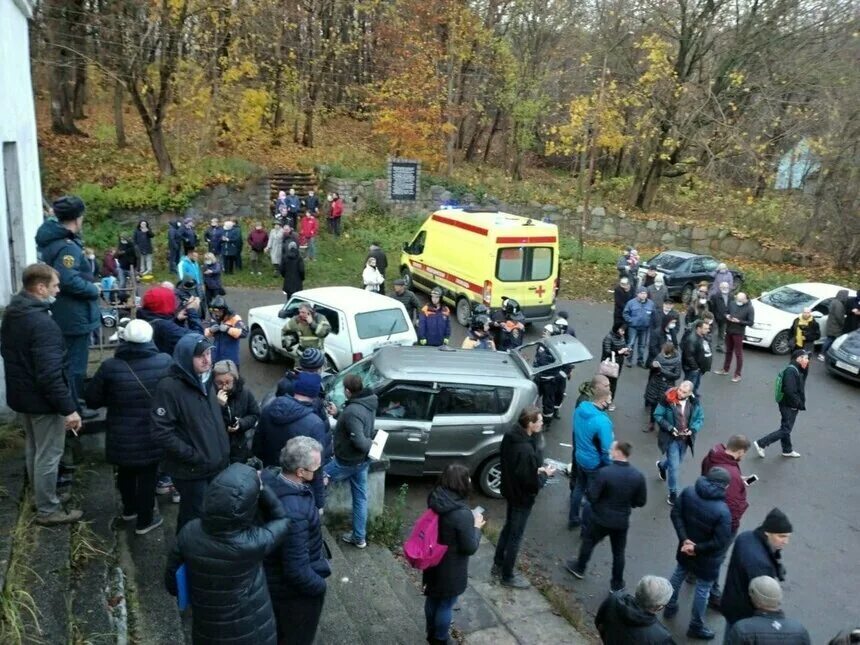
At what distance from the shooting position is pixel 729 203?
28109 mm

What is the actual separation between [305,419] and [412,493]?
3.65m

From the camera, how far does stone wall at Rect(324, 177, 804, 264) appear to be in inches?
976

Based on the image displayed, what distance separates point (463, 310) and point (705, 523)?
1034cm

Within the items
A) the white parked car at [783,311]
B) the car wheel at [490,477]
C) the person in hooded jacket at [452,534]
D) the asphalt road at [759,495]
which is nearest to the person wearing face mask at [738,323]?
the asphalt road at [759,495]

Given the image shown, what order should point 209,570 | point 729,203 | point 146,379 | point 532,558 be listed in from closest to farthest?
point 209,570
point 146,379
point 532,558
point 729,203

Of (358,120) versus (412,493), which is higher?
(358,120)

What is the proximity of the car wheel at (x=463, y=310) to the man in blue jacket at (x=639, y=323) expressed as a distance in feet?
11.3

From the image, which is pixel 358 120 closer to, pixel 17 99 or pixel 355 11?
pixel 355 11

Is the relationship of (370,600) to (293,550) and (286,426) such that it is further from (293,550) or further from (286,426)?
(293,550)

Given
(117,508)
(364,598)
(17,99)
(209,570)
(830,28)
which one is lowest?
(364,598)

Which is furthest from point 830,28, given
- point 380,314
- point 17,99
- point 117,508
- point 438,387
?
point 117,508

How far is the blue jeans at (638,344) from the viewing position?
14.1 meters

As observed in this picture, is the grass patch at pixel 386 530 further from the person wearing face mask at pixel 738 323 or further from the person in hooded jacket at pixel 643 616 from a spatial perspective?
the person wearing face mask at pixel 738 323

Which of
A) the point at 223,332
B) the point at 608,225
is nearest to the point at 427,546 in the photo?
the point at 223,332
